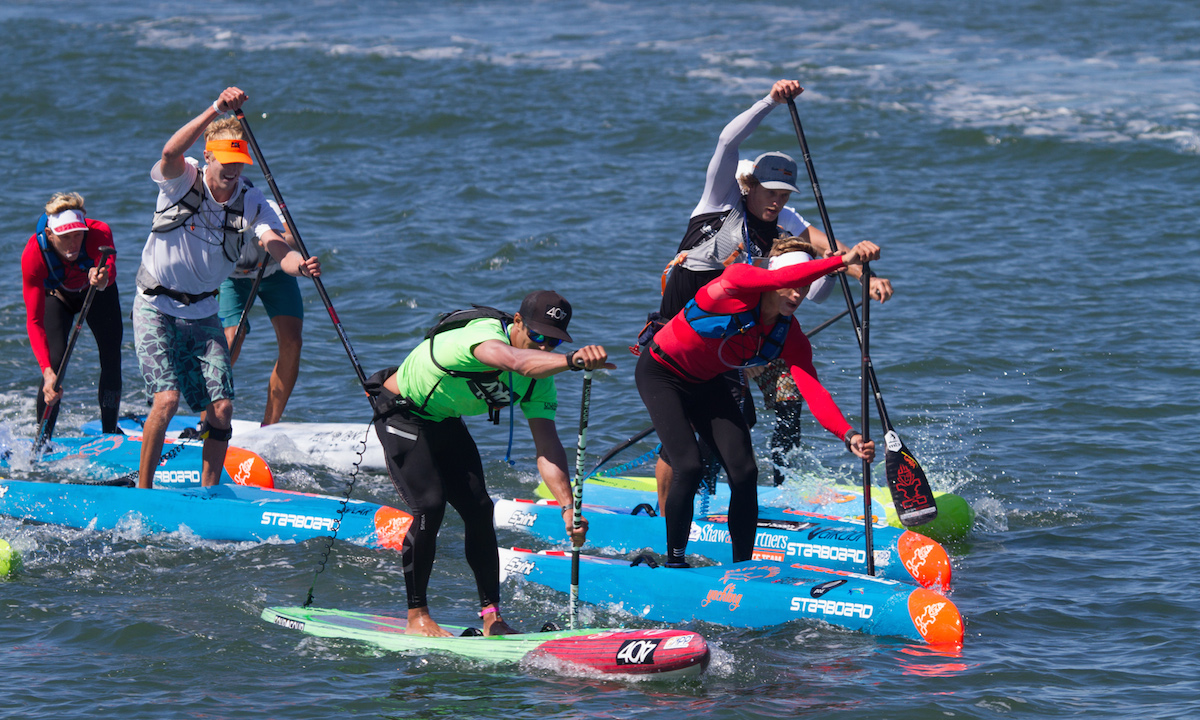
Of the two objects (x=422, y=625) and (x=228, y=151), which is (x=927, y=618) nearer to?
(x=422, y=625)

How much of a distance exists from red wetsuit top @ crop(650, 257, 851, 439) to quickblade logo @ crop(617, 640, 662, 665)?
1442 millimetres

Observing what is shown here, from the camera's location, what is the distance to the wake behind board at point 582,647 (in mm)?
5723

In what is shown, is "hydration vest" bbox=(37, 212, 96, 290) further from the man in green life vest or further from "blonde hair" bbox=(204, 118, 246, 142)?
the man in green life vest

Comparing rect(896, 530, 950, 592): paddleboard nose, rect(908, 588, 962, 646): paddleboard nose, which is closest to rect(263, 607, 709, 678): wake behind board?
rect(908, 588, 962, 646): paddleboard nose

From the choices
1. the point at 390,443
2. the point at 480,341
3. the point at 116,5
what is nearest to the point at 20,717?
the point at 390,443

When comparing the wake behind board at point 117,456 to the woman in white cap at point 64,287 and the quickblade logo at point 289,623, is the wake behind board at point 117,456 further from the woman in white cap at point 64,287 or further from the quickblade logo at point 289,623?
the quickblade logo at point 289,623

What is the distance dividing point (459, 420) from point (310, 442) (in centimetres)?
385

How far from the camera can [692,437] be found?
22.1 feet

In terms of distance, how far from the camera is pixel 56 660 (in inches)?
240

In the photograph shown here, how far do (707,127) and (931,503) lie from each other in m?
14.5

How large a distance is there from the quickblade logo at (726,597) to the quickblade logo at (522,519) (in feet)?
6.12

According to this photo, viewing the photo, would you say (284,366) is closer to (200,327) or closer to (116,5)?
(200,327)

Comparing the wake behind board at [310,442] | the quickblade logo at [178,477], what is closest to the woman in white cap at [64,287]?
the quickblade logo at [178,477]

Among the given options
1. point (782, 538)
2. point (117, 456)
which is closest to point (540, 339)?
point (782, 538)
